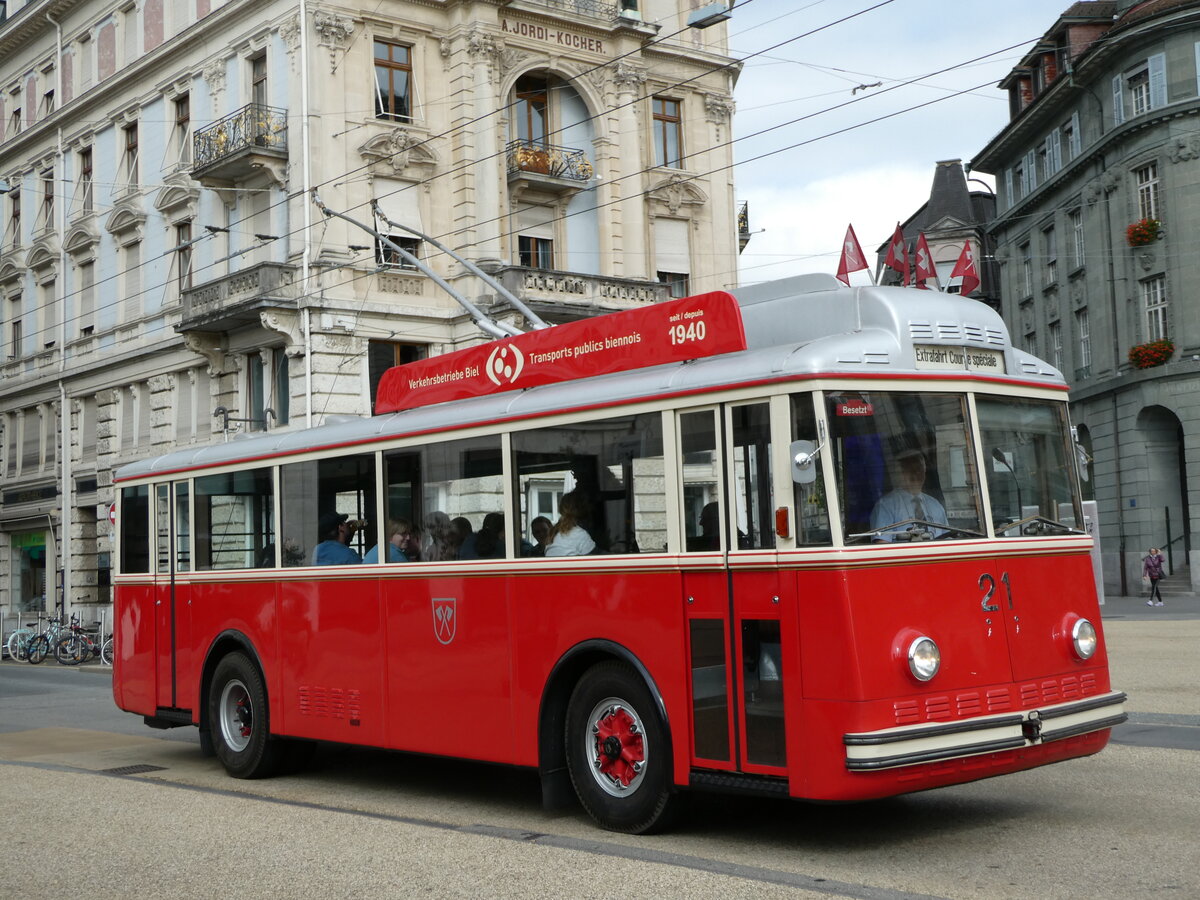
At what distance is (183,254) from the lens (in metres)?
38.5

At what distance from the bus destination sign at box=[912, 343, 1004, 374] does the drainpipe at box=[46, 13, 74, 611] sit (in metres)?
39.3

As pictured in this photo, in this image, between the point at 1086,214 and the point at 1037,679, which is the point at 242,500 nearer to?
the point at 1037,679

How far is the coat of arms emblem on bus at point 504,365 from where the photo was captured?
33.6 feet

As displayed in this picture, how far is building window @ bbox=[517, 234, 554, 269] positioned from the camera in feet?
119

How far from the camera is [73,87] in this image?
44125mm

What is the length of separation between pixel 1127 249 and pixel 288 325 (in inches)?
1024

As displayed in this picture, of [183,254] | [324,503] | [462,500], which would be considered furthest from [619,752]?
[183,254]

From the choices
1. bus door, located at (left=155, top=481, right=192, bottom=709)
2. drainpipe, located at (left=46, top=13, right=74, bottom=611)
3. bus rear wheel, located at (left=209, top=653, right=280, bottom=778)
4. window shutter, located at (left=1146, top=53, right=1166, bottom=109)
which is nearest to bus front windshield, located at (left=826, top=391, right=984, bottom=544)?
bus rear wheel, located at (left=209, top=653, right=280, bottom=778)

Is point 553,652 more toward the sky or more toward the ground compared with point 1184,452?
more toward the ground

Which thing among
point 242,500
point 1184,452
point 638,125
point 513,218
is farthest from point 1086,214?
point 242,500

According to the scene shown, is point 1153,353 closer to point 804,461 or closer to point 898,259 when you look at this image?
point 898,259

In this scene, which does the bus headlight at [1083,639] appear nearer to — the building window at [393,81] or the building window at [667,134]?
the building window at [393,81]

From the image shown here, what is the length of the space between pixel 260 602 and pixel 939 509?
6.42 meters

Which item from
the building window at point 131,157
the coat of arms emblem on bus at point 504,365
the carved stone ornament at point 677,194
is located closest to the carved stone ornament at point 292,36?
the building window at point 131,157
